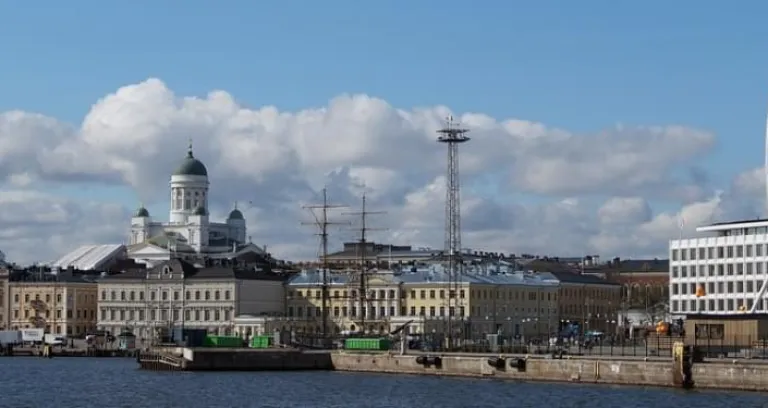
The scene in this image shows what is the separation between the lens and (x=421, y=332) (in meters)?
178

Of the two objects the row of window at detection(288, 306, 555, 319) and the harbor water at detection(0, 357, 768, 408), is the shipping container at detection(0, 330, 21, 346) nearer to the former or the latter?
the row of window at detection(288, 306, 555, 319)

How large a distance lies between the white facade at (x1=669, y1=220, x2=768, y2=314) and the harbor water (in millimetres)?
47765

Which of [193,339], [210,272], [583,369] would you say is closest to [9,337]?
[210,272]

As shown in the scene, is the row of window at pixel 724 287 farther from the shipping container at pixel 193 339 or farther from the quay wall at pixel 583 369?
the quay wall at pixel 583 369

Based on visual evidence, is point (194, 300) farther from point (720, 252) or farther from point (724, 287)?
point (724, 287)

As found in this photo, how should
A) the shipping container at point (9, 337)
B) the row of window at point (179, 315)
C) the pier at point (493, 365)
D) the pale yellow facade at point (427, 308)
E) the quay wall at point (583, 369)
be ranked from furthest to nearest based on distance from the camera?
the row of window at point (179, 315) → the shipping container at point (9, 337) → the pale yellow facade at point (427, 308) → the pier at point (493, 365) → the quay wall at point (583, 369)

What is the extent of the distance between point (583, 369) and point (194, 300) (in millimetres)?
107577

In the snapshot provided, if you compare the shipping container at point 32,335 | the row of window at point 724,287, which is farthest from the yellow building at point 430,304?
the row of window at point 724,287

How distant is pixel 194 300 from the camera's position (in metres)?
196

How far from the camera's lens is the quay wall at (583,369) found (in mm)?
81750

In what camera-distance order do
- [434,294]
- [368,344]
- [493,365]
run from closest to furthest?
[493,365] < [368,344] < [434,294]

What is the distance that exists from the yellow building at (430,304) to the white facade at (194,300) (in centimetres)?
398

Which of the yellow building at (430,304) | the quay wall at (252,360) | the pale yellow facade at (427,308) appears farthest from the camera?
the yellow building at (430,304)

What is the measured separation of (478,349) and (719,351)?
23.9m
